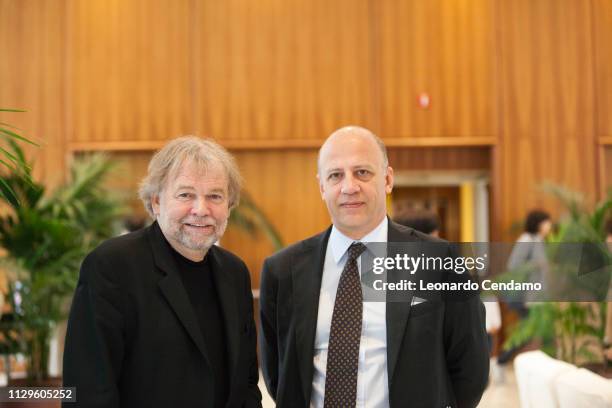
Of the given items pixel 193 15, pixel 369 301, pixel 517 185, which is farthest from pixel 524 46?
pixel 369 301

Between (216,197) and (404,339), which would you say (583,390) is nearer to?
(404,339)

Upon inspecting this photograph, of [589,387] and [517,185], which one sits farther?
[517,185]

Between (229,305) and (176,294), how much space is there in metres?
0.21

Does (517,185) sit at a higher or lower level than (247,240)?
higher

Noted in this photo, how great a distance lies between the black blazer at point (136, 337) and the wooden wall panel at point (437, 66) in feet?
22.2

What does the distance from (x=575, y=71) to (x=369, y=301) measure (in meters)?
7.35

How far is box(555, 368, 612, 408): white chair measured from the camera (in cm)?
290

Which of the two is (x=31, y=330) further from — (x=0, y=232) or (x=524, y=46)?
(x=524, y=46)

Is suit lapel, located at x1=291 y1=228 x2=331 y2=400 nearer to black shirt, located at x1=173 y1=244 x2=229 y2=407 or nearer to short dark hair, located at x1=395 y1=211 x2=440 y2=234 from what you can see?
black shirt, located at x1=173 y1=244 x2=229 y2=407

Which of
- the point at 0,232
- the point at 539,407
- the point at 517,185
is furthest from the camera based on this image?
the point at 517,185

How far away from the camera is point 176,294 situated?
2.22 metres

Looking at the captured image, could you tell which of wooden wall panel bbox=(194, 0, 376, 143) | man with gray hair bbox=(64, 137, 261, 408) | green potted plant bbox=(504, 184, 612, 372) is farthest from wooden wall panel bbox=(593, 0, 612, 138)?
man with gray hair bbox=(64, 137, 261, 408)

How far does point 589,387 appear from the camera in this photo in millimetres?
2996

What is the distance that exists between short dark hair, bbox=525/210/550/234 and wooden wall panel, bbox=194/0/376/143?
7.07 feet
